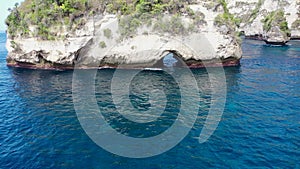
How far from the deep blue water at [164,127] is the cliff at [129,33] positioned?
7.83m

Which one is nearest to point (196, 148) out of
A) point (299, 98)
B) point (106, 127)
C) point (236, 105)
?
point (106, 127)

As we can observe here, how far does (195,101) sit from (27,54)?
39.4 meters

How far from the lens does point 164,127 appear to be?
22891 mm

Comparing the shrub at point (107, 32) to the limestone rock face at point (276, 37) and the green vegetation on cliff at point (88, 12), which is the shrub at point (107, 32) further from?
the limestone rock face at point (276, 37)

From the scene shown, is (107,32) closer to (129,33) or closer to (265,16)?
(129,33)

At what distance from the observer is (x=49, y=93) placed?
33469 mm

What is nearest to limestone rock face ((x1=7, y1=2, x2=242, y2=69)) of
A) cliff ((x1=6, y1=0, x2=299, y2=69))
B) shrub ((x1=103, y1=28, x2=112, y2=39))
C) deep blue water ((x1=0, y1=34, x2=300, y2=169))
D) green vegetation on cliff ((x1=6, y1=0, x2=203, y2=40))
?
cliff ((x1=6, y1=0, x2=299, y2=69))

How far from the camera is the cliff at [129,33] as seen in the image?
147 feet

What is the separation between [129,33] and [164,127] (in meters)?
28.0

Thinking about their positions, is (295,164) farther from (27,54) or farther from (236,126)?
(27,54)

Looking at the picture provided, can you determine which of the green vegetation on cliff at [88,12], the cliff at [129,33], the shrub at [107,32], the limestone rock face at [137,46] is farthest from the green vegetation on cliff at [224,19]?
the shrub at [107,32]

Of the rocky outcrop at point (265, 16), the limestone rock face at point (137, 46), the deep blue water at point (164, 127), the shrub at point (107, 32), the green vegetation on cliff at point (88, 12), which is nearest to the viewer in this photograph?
the deep blue water at point (164, 127)

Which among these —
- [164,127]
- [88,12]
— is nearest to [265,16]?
[88,12]

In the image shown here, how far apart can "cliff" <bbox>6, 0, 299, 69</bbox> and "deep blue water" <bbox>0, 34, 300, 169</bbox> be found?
7.83 m
